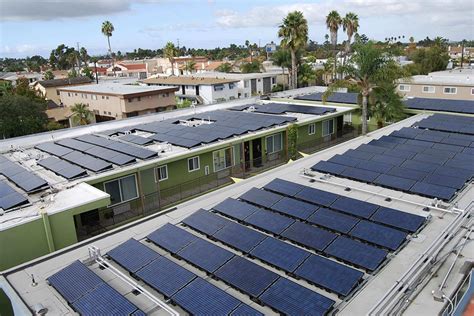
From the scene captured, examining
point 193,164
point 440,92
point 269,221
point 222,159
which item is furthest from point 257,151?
point 440,92

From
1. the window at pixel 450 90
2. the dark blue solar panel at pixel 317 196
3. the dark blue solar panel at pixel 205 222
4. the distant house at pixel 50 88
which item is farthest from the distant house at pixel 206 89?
the dark blue solar panel at pixel 205 222

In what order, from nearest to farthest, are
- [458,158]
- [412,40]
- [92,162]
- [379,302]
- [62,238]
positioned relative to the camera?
Answer: [379,302]
[62,238]
[458,158]
[92,162]
[412,40]

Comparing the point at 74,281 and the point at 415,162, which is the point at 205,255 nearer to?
the point at 74,281

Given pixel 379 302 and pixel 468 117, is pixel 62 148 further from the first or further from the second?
pixel 468 117

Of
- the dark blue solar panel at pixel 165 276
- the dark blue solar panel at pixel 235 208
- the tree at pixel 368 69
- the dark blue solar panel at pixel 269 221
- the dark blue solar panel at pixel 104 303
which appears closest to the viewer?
the dark blue solar panel at pixel 104 303

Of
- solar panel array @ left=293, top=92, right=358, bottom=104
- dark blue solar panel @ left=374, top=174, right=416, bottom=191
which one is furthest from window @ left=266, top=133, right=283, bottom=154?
dark blue solar panel @ left=374, top=174, right=416, bottom=191

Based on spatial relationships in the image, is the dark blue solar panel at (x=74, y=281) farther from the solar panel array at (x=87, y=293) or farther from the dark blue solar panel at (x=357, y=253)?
the dark blue solar panel at (x=357, y=253)

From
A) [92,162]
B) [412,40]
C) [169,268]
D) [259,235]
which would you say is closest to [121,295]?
[169,268]
